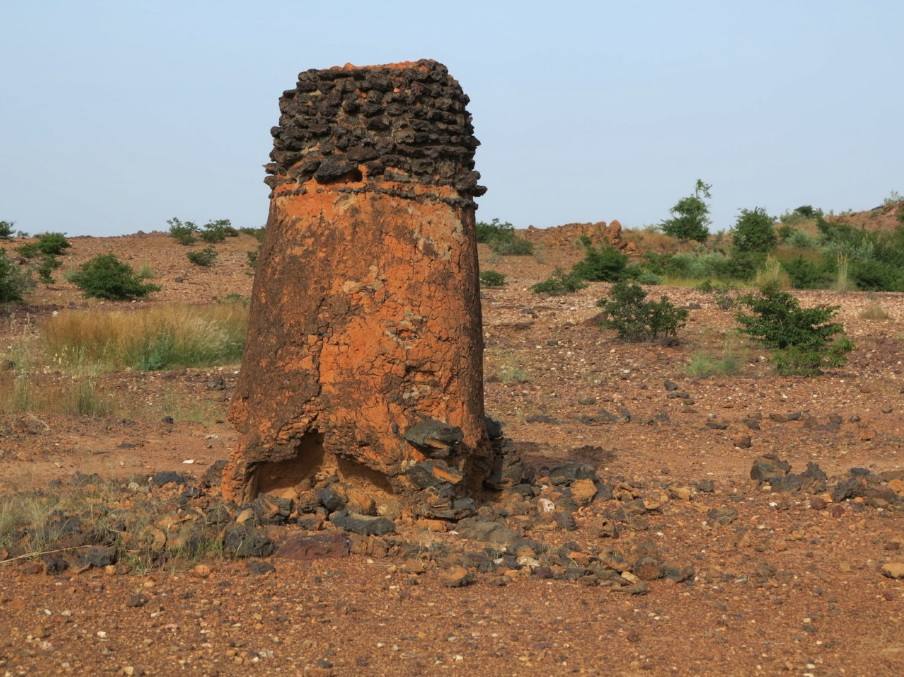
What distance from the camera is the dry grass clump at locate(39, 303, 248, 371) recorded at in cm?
1195

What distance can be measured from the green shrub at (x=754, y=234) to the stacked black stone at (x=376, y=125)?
23598mm

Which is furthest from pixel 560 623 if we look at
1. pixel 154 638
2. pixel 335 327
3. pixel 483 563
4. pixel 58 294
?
pixel 58 294

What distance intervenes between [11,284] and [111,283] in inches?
61.3

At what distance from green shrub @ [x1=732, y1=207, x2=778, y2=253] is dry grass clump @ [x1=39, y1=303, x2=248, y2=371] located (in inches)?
733

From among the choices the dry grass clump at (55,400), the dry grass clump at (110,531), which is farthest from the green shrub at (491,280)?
the dry grass clump at (110,531)

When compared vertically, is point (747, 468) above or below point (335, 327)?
below

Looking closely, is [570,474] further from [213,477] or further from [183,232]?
[183,232]

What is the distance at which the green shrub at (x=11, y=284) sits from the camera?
1669 centimetres

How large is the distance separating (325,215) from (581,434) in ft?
11.8

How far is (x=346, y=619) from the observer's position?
436cm

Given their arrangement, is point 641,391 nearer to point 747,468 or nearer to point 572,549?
point 747,468

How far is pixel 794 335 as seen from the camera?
12.2m

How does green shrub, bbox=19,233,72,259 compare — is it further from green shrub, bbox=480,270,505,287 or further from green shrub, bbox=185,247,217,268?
green shrub, bbox=480,270,505,287

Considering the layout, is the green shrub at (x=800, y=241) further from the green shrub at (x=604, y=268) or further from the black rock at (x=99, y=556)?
the black rock at (x=99, y=556)
